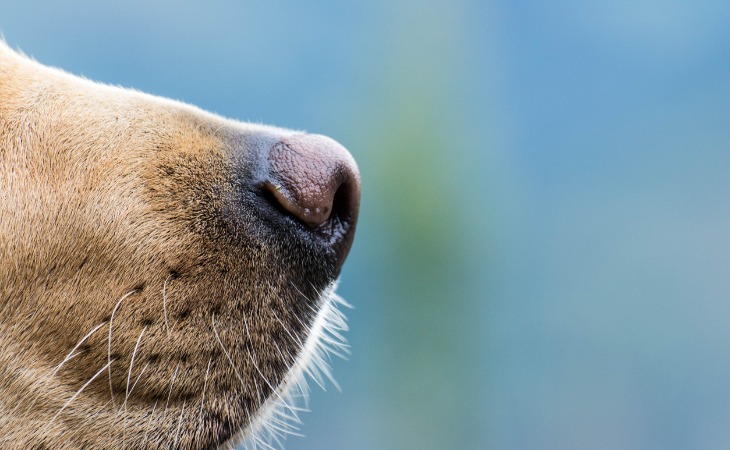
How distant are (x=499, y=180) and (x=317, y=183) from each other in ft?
20.2

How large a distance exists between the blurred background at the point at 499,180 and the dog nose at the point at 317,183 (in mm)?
4993

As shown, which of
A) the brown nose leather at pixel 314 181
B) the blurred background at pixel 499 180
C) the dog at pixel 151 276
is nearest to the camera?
the dog at pixel 151 276

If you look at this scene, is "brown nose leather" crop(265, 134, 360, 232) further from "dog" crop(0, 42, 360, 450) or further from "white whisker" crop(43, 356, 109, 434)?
"white whisker" crop(43, 356, 109, 434)

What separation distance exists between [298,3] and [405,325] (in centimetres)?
346

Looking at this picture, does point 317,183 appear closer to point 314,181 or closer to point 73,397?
point 314,181

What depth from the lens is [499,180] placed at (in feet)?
27.2

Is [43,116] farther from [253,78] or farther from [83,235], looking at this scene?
[253,78]

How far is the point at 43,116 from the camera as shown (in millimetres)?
2408

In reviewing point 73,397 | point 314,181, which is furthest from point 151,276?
point 314,181

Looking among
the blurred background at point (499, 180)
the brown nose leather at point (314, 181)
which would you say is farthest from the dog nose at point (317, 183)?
the blurred background at point (499, 180)

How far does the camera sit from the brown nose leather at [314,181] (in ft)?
7.63

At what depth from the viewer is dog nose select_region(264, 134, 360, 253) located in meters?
2.33

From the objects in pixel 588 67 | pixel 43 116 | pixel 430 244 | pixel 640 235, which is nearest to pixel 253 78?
pixel 430 244

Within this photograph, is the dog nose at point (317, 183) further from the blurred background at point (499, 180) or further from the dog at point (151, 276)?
the blurred background at point (499, 180)
